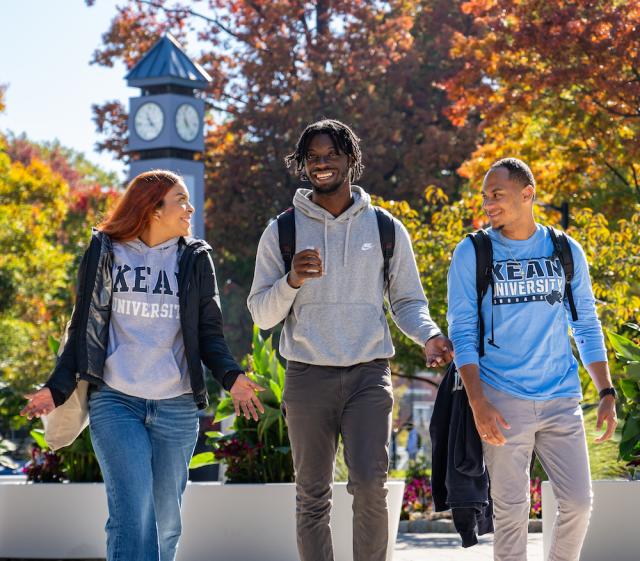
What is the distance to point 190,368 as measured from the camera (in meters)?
5.30

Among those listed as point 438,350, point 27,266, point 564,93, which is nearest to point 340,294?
point 438,350

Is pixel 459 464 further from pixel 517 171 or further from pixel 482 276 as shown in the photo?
pixel 517 171

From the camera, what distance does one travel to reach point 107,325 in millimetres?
5285

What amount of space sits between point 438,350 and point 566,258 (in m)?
0.74

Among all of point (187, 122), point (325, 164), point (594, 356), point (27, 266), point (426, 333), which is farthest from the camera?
point (27, 266)

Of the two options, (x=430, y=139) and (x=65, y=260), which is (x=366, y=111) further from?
(x=65, y=260)

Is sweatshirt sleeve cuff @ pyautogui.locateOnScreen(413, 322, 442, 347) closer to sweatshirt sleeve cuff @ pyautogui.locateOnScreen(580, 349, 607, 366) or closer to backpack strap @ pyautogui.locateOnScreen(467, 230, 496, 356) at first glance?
backpack strap @ pyautogui.locateOnScreen(467, 230, 496, 356)

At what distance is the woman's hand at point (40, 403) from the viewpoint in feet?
16.7

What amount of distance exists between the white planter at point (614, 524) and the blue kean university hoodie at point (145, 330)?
3.52 metres

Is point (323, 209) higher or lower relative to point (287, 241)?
higher

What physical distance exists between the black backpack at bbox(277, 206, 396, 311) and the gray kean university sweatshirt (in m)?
0.02

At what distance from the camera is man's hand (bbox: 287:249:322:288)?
5.01 m

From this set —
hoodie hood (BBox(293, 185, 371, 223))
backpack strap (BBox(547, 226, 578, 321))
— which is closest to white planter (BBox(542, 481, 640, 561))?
backpack strap (BBox(547, 226, 578, 321))

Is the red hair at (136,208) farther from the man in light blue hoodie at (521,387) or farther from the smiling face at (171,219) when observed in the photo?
the man in light blue hoodie at (521,387)
